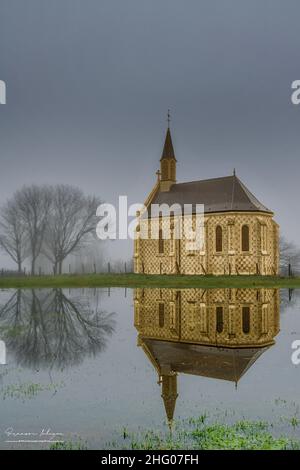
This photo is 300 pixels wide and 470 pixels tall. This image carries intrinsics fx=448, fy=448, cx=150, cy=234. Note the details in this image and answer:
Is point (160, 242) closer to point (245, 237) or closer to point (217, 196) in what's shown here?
point (217, 196)

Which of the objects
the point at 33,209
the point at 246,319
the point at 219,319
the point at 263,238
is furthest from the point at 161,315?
the point at 33,209

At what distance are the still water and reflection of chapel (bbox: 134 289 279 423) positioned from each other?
0.03m

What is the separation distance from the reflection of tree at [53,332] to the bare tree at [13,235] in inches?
1180

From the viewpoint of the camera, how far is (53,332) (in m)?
14.7

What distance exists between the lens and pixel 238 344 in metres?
12.3

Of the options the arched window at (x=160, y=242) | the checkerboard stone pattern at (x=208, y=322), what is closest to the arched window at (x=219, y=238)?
the arched window at (x=160, y=242)

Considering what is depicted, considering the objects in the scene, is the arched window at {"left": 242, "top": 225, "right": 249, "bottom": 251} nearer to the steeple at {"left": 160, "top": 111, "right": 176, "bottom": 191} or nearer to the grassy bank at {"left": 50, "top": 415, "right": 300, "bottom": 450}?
the steeple at {"left": 160, "top": 111, "right": 176, "bottom": 191}

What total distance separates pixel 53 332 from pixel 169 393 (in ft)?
24.5

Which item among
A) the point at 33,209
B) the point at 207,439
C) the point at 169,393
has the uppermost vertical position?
the point at 33,209

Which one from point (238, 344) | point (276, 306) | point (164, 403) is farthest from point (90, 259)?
point (164, 403)

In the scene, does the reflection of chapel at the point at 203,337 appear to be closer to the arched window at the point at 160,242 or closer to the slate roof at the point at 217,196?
the slate roof at the point at 217,196

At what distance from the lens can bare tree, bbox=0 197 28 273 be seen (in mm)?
51312

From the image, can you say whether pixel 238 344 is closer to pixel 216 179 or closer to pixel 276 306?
pixel 276 306
